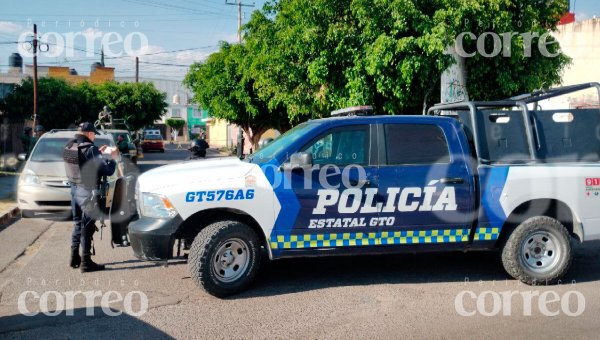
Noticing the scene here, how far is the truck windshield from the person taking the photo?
230 inches

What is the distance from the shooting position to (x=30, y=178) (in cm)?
1018

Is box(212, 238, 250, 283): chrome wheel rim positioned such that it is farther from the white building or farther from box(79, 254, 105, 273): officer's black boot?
the white building

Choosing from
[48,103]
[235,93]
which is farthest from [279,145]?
[48,103]

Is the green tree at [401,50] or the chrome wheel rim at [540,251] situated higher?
the green tree at [401,50]

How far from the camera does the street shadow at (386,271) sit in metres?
6.13

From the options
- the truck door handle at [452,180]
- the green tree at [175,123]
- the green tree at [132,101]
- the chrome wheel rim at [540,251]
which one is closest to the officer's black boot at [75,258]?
the truck door handle at [452,180]

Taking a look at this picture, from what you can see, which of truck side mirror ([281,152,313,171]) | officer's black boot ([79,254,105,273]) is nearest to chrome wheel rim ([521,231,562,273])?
truck side mirror ([281,152,313,171])

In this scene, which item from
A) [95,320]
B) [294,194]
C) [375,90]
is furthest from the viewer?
[375,90]

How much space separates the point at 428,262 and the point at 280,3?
37.8 ft

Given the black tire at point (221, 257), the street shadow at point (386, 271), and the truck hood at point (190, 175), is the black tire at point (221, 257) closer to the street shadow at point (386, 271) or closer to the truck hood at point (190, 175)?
the street shadow at point (386, 271)

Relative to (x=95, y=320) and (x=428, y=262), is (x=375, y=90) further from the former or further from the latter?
(x=95, y=320)

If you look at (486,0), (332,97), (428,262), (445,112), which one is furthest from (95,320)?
(486,0)

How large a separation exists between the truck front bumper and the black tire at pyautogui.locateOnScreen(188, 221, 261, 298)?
25 centimetres

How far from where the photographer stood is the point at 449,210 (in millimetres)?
5871
